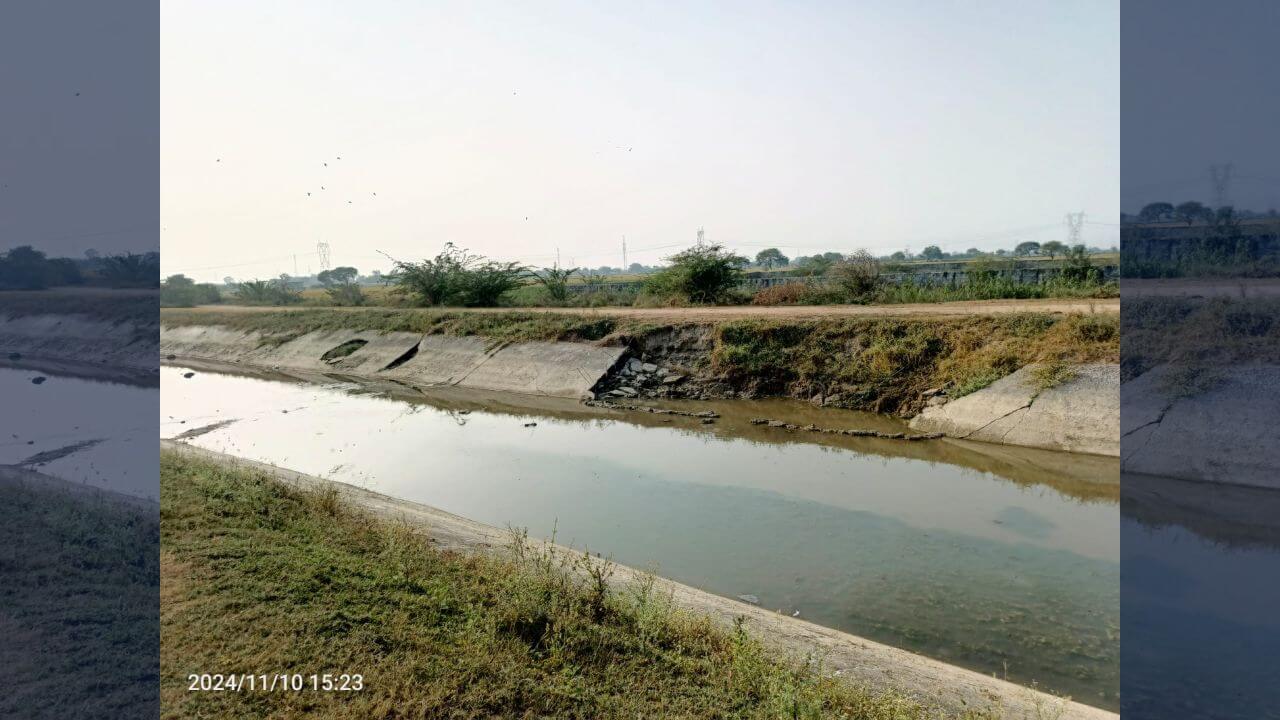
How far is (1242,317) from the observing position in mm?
13352

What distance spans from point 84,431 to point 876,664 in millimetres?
18038

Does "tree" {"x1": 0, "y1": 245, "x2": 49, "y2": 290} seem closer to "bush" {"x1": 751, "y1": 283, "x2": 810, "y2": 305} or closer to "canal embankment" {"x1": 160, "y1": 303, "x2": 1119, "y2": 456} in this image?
"canal embankment" {"x1": 160, "y1": 303, "x2": 1119, "y2": 456}

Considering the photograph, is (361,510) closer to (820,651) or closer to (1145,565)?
(820,651)

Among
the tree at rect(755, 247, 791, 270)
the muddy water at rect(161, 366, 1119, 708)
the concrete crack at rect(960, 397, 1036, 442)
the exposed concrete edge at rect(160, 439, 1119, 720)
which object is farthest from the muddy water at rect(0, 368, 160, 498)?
the tree at rect(755, 247, 791, 270)

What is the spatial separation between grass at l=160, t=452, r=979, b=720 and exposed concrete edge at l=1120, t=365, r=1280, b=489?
876cm

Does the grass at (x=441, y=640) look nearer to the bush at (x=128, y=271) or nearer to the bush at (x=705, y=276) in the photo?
the bush at (x=705, y=276)

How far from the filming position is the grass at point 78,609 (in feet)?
15.2

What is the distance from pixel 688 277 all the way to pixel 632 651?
24040mm

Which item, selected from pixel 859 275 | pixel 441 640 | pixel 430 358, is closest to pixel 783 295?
pixel 859 275

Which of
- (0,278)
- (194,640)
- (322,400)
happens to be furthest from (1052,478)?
(0,278)

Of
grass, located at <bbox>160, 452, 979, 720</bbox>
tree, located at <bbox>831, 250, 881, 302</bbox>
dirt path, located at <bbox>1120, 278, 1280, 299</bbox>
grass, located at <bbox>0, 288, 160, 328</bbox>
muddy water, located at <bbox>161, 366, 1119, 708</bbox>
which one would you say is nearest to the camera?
grass, located at <bbox>160, 452, 979, 720</bbox>

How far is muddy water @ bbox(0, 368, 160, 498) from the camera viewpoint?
12.6 metres

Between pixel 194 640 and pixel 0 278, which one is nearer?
pixel 194 640

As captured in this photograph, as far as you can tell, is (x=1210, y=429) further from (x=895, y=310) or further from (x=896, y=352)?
(x=895, y=310)
